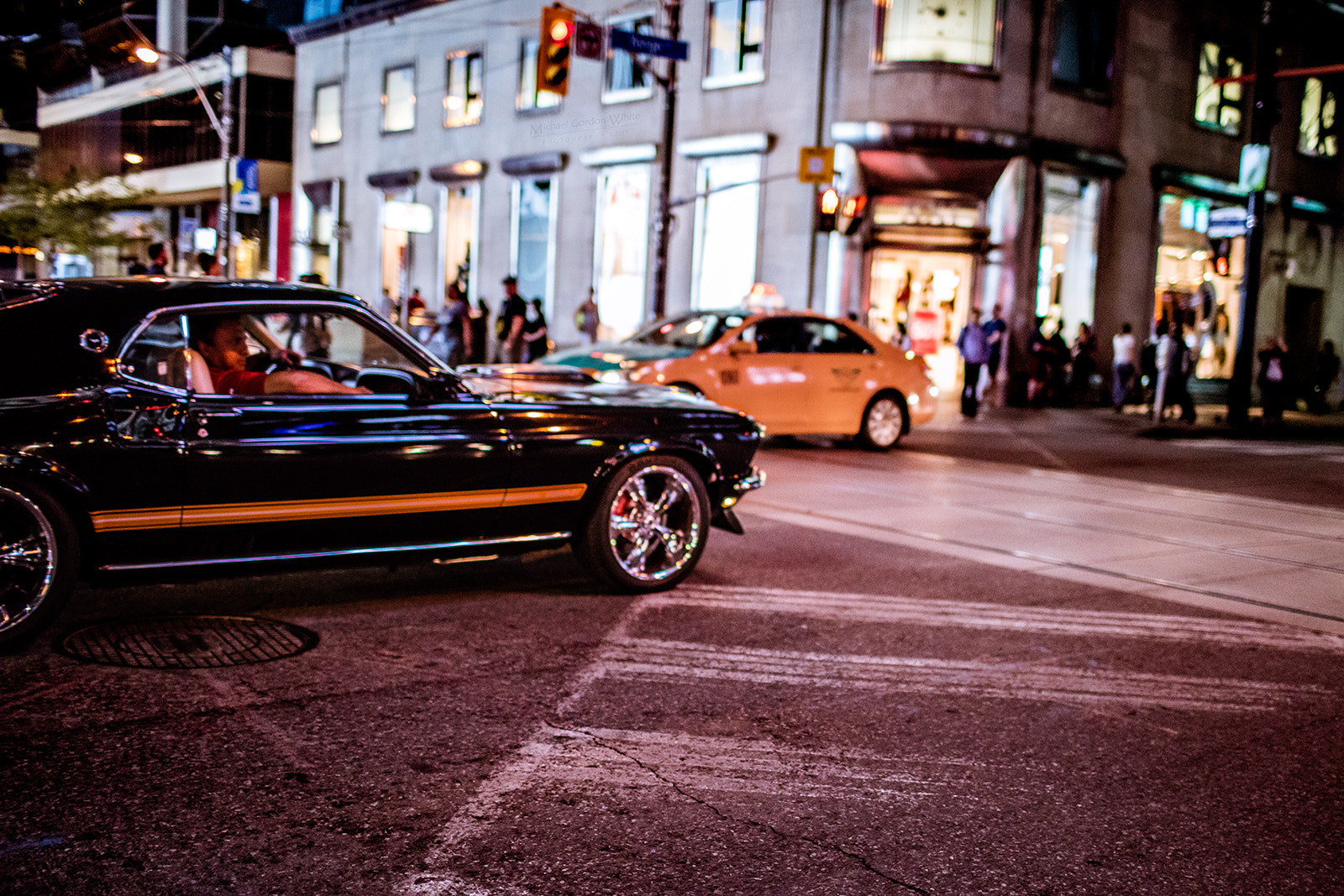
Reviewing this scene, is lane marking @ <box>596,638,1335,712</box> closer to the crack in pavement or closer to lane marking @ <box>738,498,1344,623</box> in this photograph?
the crack in pavement

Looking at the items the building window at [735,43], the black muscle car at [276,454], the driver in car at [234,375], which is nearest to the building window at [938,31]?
the building window at [735,43]

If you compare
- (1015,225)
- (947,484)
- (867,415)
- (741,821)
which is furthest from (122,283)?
(1015,225)

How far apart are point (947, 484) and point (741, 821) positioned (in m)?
8.85

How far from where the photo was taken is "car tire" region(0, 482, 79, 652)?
477 cm

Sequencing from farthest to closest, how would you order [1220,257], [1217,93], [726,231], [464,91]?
[464,91] < [1217,93] < [726,231] < [1220,257]

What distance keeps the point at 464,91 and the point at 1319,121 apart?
21.3 metres

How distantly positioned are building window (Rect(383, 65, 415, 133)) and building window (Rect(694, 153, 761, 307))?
11061 millimetres

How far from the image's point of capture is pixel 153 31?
1839 inches

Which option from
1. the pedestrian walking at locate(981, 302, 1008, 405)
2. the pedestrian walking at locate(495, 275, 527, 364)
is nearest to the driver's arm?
the pedestrian walking at locate(495, 275, 527, 364)

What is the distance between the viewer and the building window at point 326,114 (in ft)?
118

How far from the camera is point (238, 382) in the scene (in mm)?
5582

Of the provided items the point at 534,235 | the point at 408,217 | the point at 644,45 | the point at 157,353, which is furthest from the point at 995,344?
the point at 157,353

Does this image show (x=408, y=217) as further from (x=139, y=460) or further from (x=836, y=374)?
(x=139, y=460)

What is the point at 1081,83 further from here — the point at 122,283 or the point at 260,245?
the point at 260,245
